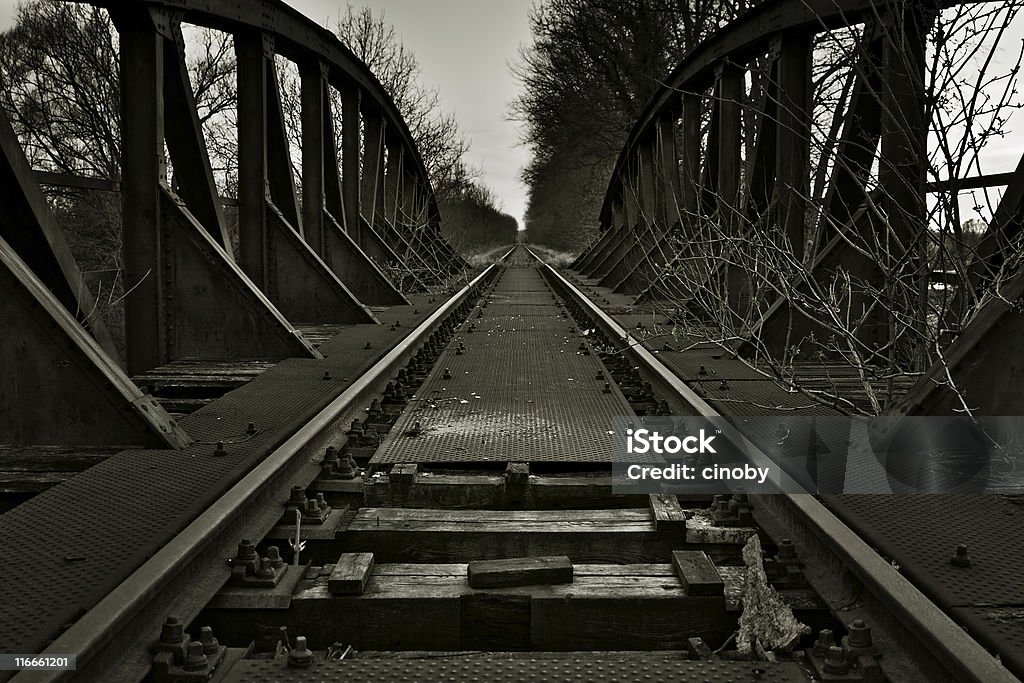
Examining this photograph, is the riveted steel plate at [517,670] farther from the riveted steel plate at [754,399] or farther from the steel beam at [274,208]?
the steel beam at [274,208]

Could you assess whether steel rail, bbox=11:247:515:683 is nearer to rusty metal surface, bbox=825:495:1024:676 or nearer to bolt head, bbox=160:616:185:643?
bolt head, bbox=160:616:185:643

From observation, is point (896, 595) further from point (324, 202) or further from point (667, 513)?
point (324, 202)

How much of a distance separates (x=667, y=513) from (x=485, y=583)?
0.80 m

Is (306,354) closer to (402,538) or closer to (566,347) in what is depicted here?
(566,347)

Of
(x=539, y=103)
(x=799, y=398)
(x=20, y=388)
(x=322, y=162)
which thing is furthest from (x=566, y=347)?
Answer: (x=539, y=103)

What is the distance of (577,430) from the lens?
4.70 m

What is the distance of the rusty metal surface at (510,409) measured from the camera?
4.25 m

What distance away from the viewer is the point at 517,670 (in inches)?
84.4

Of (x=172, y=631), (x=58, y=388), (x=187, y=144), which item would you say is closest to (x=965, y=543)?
(x=172, y=631)

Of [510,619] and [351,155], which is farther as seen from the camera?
[351,155]

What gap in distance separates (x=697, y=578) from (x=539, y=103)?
33.1m

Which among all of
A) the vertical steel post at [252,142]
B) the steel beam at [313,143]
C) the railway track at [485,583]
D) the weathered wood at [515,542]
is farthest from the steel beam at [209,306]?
the steel beam at [313,143]

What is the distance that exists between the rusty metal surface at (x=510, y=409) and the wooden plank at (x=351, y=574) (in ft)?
4.08

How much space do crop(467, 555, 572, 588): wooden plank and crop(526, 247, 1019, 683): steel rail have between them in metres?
0.74
